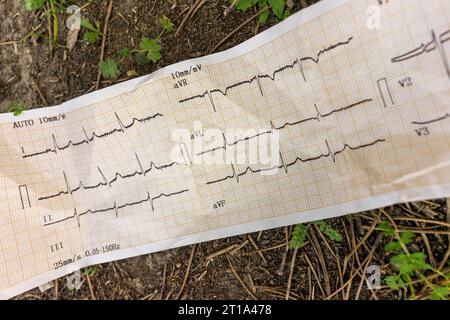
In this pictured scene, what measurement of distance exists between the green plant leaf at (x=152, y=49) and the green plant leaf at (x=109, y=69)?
0.09 metres

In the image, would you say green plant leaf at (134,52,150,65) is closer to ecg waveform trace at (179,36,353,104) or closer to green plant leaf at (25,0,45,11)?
ecg waveform trace at (179,36,353,104)

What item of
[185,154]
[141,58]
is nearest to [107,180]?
[185,154]

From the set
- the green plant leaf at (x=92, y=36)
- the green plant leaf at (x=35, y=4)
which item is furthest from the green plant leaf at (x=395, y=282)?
the green plant leaf at (x=35, y=4)

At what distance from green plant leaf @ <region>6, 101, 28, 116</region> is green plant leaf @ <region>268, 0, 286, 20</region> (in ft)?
2.28

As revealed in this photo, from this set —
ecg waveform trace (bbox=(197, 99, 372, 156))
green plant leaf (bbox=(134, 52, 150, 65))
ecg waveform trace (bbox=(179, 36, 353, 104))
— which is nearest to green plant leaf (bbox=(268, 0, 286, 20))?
ecg waveform trace (bbox=(179, 36, 353, 104))

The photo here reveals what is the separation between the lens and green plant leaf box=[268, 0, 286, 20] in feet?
2.84

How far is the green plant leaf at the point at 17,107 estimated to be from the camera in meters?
1.02

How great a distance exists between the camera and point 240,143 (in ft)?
2.95

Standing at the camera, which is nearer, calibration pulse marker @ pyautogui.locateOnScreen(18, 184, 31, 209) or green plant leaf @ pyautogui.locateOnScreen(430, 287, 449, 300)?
green plant leaf @ pyautogui.locateOnScreen(430, 287, 449, 300)

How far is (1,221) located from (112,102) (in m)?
0.42

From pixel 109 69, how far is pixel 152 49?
0.13 meters

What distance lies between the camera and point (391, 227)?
0.85 metres

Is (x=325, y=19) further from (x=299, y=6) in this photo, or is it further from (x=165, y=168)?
(x=165, y=168)

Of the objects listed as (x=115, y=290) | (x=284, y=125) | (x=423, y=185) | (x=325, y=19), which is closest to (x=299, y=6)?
(x=325, y=19)
